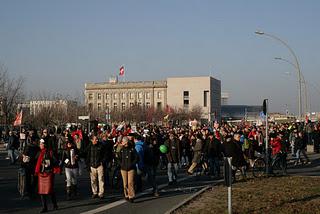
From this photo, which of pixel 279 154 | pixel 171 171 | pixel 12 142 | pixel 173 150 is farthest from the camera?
pixel 12 142

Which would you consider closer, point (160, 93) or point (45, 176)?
point (45, 176)

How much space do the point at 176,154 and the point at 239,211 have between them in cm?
677

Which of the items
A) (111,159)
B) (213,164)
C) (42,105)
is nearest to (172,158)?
(111,159)

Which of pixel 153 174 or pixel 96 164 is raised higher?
pixel 96 164

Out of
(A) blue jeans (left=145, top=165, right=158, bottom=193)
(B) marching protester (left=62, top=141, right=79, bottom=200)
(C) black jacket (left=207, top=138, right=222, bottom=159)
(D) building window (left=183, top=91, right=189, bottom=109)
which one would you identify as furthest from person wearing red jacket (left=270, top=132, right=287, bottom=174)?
(D) building window (left=183, top=91, right=189, bottom=109)

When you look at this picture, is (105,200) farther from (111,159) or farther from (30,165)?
(111,159)

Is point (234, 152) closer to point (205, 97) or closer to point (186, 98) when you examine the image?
point (205, 97)

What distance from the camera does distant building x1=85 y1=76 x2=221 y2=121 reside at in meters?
125

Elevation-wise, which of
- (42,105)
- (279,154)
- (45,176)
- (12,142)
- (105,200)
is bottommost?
(105,200)

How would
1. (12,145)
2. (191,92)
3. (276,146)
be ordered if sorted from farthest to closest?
(191,92) → (12,145) → (276,146)

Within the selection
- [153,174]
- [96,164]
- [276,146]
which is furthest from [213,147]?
[96,164]

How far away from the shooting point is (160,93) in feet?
417

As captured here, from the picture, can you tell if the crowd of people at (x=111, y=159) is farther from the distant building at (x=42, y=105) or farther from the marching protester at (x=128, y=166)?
the distant building at (x=42, y=105)

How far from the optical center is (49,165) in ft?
39.1
